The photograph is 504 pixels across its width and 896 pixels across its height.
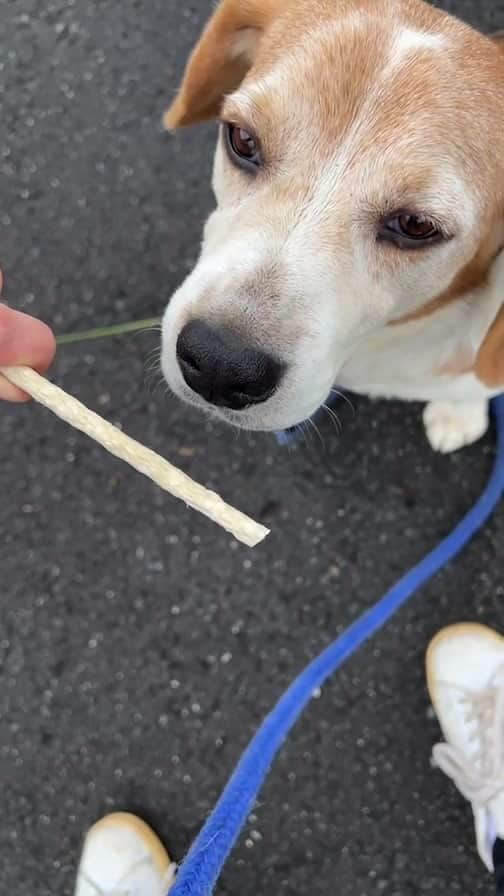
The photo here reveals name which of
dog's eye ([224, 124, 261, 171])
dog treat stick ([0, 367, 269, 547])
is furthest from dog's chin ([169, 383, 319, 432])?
dog's eye ([224, 124, 261, 171])

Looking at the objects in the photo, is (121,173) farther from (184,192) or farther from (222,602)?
(222,602)

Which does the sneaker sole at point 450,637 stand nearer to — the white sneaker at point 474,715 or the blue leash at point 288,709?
the white sneaker at point 474,715

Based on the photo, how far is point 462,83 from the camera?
1.40 metres

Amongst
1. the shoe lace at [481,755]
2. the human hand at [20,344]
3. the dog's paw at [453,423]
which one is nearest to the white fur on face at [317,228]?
the human hand at [20,344]

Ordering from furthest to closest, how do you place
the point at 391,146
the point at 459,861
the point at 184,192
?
the point at 184,192 < the point at 459,861 < the point at 391,146

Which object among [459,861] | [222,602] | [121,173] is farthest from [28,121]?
[459,861]

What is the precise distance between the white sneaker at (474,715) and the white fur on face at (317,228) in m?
1.09

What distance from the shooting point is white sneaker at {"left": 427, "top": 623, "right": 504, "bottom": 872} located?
6.86 ft

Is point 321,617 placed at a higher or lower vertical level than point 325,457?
lower

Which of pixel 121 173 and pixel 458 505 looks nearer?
pixel 458 505

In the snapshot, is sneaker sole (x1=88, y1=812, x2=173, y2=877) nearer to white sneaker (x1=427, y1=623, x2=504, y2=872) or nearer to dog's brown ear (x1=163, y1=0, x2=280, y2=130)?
white sneaker (x1=427, y1=623, x2=504, y2=872)

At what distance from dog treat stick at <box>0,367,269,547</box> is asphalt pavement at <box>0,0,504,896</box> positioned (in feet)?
3.25

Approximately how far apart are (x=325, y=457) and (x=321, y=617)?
1.46 ft

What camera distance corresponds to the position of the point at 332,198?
1.37 m
